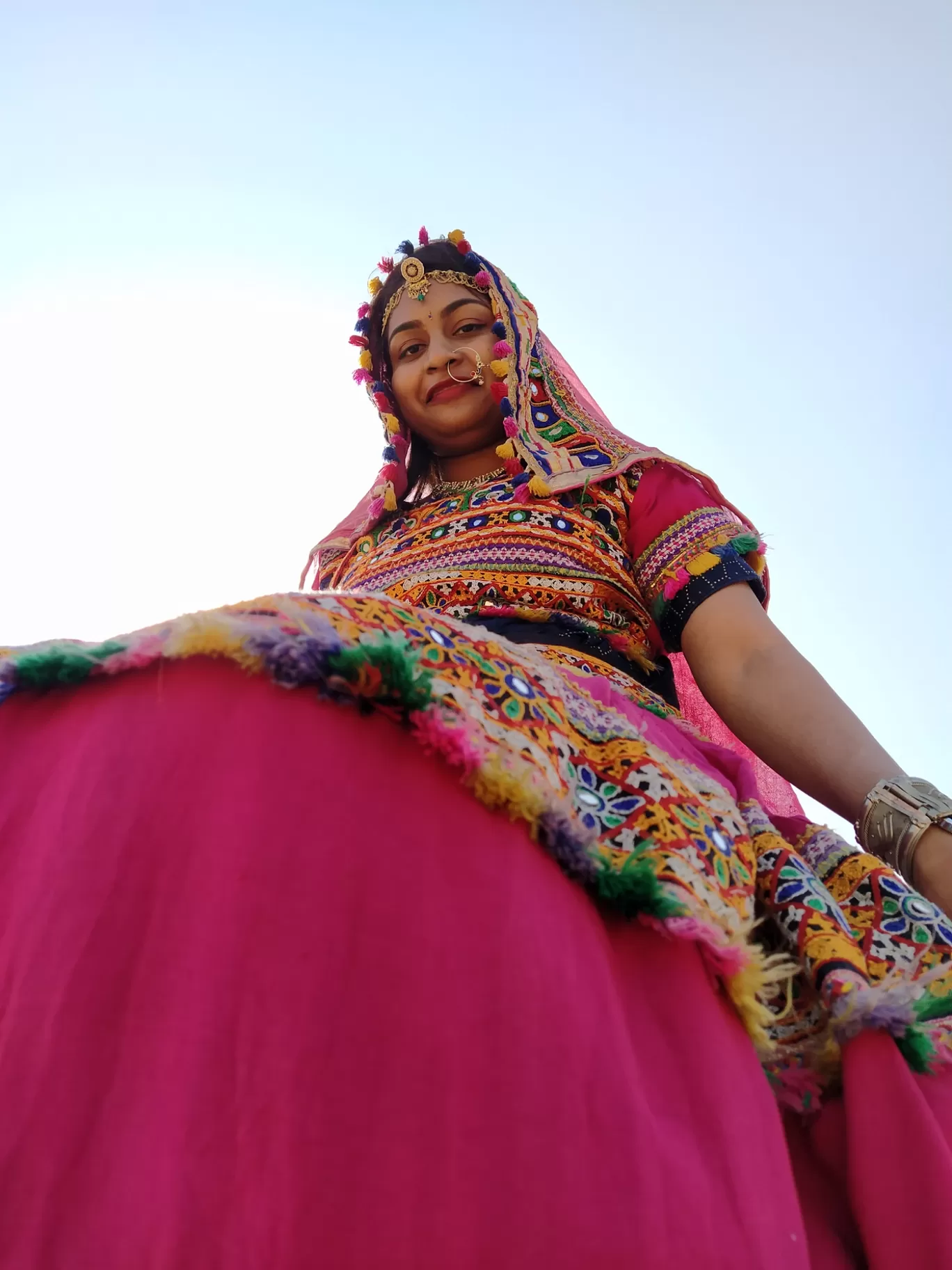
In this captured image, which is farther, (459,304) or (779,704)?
(459,304)

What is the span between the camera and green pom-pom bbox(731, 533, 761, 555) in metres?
1.75

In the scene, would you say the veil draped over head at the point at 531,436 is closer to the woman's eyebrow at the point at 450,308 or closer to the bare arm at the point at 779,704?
the woman's eyebrow at the point at 450,308

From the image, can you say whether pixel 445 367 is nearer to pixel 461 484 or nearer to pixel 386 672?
pixel 461 484

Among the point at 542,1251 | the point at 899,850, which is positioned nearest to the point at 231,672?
the point at 542,1251

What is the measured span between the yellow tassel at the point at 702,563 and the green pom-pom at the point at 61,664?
3.53 feet

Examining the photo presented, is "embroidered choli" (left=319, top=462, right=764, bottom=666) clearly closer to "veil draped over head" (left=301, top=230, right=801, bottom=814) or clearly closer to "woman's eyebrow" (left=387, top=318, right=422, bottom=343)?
"veil draped over head" (left=301, top=230, right=801, bottom=814)

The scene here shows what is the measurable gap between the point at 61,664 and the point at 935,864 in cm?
101

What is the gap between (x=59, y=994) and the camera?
0.66m

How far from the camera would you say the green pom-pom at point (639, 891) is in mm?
849

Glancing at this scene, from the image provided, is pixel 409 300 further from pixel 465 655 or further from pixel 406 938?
pixel 406 938

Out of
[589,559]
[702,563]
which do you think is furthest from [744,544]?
[589,559]

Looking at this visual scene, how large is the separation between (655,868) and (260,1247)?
0.43 metres

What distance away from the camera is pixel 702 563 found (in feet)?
5.61

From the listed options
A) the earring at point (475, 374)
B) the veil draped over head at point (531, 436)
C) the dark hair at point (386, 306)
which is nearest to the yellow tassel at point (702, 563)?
the veil draped over head at point (531, 436)
